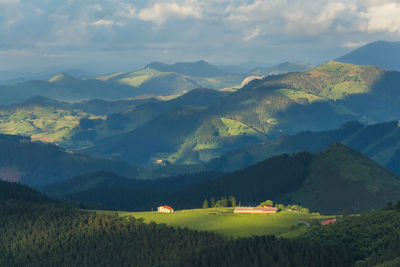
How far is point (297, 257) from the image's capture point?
7520 inches

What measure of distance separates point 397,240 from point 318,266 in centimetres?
2870

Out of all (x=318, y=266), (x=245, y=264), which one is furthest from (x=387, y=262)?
(x=245, y=264)

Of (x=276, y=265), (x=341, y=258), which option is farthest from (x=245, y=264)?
(x=341, y=258)

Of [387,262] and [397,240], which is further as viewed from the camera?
[397,240]

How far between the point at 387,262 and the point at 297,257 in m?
32.2

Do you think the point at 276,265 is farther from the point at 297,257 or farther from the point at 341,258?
the point at 341,258

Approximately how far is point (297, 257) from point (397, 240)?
33528 mm

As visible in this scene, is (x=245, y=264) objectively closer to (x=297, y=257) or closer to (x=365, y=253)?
(x=297, y=257)

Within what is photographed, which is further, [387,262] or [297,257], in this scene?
[297,257]

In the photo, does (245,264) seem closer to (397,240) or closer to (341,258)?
(341,258)

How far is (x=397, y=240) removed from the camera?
644 ft

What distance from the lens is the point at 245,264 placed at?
199 metres

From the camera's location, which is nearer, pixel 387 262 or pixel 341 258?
pixel 387 262

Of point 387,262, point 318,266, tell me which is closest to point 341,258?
point 318,266
